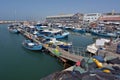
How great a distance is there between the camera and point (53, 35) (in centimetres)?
4175

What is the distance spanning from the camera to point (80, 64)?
13.8m

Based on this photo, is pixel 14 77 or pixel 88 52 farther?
pixel 88 52

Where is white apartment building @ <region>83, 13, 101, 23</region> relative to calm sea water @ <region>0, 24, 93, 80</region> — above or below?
above

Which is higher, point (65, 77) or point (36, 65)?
point (65, 77)

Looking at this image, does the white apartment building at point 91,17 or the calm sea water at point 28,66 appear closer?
the calm sea water at point 28,66

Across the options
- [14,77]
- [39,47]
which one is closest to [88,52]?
[39,47]

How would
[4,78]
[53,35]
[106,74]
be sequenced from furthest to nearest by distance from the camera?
1. [53,35]
2. [4,78]
3. [106,74]

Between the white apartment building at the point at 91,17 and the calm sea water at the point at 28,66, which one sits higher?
the white apartment building at the point at 91,17

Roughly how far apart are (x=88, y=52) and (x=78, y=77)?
1388 centimetres

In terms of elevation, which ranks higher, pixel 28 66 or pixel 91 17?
pixel 91 17

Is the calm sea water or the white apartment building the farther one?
the white apartment building

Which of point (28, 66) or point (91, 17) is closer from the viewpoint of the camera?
point (28, 66)

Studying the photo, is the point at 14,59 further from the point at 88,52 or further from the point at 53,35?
the point at 53,35

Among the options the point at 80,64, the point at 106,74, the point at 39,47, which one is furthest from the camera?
the point at 39,47
